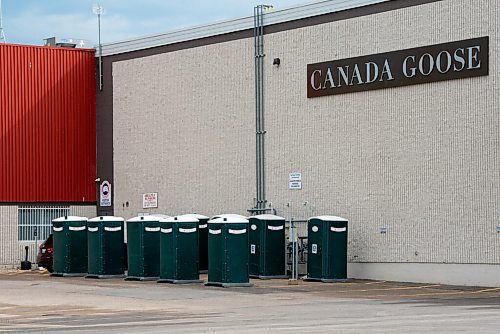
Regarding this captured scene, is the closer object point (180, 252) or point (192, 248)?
point (180, 252)

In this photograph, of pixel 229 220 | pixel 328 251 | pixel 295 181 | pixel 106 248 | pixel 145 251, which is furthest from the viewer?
pixel 295 181

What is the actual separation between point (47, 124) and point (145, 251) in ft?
37.4

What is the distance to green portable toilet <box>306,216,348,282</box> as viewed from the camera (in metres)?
33.3

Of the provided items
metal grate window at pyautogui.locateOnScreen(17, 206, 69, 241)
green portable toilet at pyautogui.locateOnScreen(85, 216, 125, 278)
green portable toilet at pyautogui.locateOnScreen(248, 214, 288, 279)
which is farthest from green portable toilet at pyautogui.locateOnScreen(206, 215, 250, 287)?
metal grate window at pyautogui.locateOnScreen(17, 206, 69, 241)

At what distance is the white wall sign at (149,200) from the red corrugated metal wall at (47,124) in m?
3.03

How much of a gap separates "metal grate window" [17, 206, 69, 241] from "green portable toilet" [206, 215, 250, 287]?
13.7m

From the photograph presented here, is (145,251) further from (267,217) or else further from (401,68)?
(401,68)

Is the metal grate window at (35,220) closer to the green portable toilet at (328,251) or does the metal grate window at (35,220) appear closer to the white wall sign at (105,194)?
the white wall sign at (105,194)

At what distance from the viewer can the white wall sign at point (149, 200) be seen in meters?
42.3

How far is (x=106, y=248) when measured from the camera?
35.8m

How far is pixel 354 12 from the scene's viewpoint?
116ft

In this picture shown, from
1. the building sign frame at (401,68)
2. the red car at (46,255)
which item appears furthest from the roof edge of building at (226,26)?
the red car at (46,255)

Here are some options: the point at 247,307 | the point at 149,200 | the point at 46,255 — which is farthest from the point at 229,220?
the point at 149,200

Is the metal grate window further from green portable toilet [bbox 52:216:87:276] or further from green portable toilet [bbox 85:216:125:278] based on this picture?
green portable toilet [bbox 85:216:125:278]
